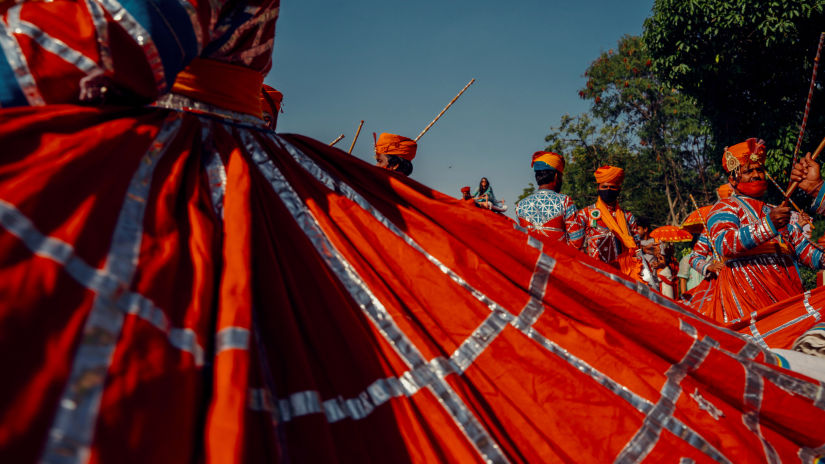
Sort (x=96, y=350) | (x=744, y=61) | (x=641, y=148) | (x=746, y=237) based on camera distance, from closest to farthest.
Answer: (x=96, y=350)
(x=746, y=237)
(x=744, y=61)
(x=641, y=148)

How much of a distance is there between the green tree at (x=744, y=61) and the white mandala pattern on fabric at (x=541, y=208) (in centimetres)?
916

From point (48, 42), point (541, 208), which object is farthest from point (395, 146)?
point (48, 42)

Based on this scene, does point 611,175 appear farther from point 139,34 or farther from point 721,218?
point 139,34

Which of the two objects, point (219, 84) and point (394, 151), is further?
point (394, 151)

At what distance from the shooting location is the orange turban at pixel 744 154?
166 inches

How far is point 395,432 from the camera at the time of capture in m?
0.97

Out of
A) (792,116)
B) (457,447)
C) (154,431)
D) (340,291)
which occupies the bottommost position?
(457,447)

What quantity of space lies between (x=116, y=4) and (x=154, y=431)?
0.84 meters

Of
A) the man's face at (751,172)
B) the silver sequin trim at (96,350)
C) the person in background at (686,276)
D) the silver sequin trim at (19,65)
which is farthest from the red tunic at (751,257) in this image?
the person in background at (686,276)

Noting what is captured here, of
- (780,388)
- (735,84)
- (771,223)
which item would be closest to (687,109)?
(735,84)

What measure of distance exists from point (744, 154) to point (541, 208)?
69.1 inches

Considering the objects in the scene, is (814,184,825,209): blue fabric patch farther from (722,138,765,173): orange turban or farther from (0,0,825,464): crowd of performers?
(0,0,825,464): crowd of performers

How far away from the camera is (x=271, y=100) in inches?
111

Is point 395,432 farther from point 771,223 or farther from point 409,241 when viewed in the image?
point 771,223
